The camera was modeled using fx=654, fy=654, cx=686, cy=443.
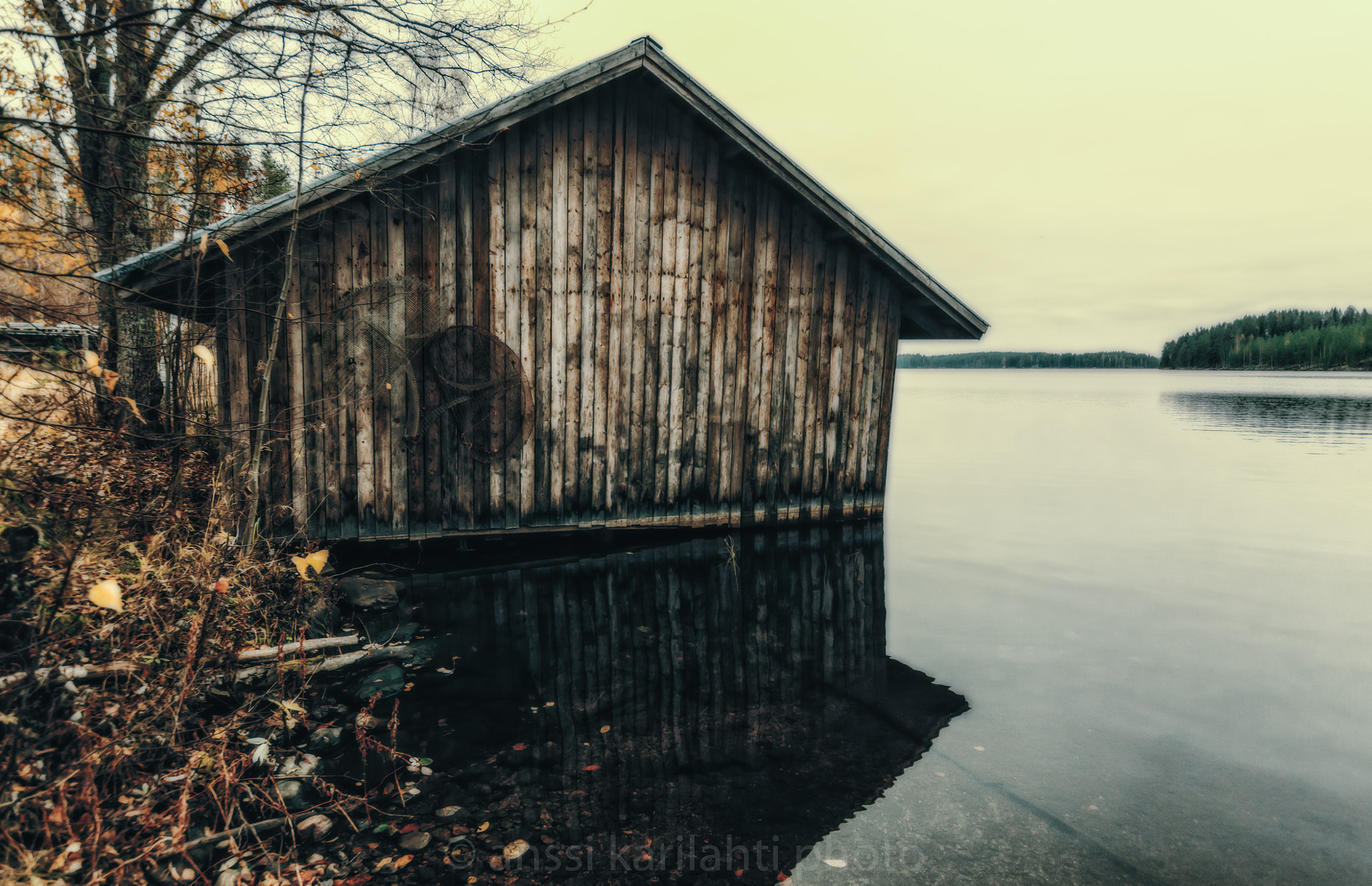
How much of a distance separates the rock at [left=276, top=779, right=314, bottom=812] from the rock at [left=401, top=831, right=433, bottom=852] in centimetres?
61

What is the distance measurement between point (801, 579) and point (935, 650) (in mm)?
1871

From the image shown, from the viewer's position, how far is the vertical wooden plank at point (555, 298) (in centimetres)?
741

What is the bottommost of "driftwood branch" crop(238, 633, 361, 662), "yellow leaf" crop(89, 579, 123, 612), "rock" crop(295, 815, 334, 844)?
"rock" crop(295, 815, 334, 844)

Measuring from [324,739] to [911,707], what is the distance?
3.97m

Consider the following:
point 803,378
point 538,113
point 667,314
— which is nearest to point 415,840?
point 667,314

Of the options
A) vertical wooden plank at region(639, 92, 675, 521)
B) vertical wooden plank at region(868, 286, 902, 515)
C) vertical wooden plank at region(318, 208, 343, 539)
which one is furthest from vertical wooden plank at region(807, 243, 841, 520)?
vertical wooden plank at region(318, 208, 343, 539)

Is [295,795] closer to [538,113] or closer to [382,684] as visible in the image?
[382,684]

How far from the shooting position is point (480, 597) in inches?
258

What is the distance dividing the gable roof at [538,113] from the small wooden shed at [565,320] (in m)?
0.03

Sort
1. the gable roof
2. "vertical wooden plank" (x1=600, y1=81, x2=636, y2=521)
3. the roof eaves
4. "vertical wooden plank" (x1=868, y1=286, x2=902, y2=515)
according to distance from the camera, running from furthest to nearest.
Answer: "vertical wooden plank" (x1=868, y1=286, x2=902, y2=515) < "vertical wooden plank" (x1=600, y1=81, x2=636, y2=521) < the gable roof < the roof eaves

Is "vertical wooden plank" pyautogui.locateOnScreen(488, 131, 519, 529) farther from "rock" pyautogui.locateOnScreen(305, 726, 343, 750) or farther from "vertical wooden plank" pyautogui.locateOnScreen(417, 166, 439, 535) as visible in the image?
"rock" pyautogui.locateOnScreen(305, 726, 343, 750)

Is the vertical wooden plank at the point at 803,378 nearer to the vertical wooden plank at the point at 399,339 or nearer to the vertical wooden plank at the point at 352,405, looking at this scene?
the vertical wooden plank at the point at 399,339

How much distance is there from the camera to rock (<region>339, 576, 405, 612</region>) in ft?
19.6

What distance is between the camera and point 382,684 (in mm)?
4602
